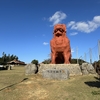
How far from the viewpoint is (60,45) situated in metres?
12.4

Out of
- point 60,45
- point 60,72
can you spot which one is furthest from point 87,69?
point 60,72

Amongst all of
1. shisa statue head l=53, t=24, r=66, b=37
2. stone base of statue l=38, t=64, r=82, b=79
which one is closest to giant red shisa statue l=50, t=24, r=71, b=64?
shisa statue head l=53, t=24, r=66, b=37

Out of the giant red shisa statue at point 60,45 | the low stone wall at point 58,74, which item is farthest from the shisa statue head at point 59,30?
the low stone wall at point 58,74

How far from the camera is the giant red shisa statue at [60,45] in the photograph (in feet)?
40.4

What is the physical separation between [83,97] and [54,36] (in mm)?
7436

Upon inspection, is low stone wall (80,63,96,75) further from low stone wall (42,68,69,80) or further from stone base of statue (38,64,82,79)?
low stone wall (42,68,69,80)

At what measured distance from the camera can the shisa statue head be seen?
12477 mm

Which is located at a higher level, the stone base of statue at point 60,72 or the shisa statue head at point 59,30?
the shisa statue head at point 59,30

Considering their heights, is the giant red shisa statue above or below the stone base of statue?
above

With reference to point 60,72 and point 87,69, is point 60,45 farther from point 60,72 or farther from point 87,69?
point 60,72

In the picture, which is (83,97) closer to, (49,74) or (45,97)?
(45,97)

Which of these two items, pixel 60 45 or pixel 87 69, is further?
pixel 60 45

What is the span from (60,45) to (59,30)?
126 centimetres

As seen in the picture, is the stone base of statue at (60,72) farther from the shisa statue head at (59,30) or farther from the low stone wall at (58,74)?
the shisa statue head at (59,30)
